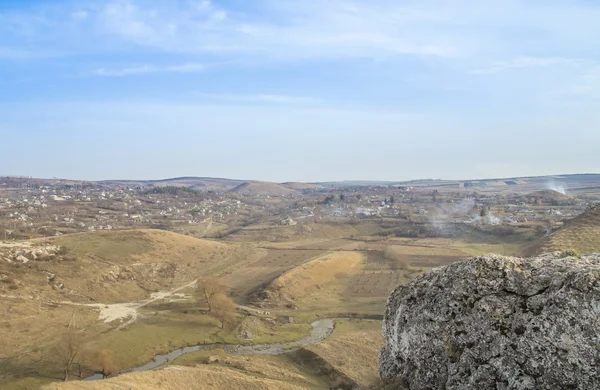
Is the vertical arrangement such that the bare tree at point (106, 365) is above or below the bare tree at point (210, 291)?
below

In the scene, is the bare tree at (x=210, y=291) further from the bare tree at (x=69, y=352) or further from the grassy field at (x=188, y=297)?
the bare tree at (x=69, y=352)

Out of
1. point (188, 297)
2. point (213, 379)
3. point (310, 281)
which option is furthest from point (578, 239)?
point (213, 379)

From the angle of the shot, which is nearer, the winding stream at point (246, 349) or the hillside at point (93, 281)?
the winding stream at point (246, 349)

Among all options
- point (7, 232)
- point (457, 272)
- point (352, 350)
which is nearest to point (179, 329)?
point (352, 350)

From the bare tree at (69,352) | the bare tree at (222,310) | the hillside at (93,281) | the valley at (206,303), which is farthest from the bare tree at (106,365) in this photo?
the bare tree at (222,310)

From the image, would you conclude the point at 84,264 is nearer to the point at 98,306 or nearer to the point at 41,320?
the point at 98,306

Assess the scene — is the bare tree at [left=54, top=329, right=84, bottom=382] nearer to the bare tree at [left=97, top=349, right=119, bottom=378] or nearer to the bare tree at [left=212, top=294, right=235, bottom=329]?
the bare tree at [left=97, top=349, right=119, bottom=378]

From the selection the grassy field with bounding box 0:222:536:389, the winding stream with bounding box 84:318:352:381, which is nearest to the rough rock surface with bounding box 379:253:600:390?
the grassy field with bounding box 0:222:536:389
